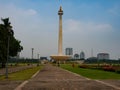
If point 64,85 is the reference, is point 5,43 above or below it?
above

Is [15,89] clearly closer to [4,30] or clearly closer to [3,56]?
[3,56]

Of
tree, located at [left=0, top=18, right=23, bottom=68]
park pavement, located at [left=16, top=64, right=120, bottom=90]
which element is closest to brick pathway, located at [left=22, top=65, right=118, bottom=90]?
park pavement, located at [left=16, top=64, right=120, bottom=90]

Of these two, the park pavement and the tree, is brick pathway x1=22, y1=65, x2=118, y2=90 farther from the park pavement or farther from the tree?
the tree

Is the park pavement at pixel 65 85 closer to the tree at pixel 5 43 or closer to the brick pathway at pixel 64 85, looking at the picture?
the brick pathway at pixel 64 85

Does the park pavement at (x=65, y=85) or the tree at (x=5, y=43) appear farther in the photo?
the tree at (x=5, y=43)

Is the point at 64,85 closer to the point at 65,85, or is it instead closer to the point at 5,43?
the point at 65,85

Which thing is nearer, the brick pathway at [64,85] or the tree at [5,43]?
the brick pathway at [64,85]

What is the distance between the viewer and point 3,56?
3226 inches

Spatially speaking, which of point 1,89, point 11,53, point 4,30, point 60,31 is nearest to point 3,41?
point 4,30

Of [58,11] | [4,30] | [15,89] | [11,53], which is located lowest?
[15,89]

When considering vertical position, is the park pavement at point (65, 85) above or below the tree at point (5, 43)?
below

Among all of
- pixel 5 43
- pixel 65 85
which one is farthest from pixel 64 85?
pixel 5 43

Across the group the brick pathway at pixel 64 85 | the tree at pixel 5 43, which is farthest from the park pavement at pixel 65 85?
the tree at pixel 5 43

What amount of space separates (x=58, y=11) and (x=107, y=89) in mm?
167860
